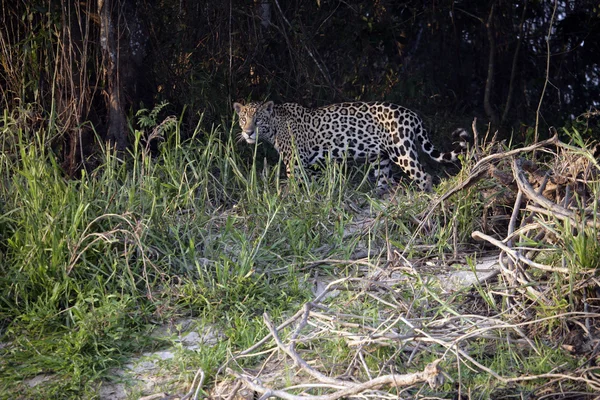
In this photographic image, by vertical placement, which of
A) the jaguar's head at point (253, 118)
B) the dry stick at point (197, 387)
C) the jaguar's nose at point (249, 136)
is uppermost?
the jaguar's head at point (253, 118)

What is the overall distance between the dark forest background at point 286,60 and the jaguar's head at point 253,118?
182mm

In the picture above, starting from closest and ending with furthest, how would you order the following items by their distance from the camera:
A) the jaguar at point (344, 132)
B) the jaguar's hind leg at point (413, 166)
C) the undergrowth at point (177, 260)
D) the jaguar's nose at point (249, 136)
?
1. the undergrowth at point (177, 260)
2. the jaguar's hind leg at point (413, 166)
3. the jaguar at point (344, 132)
4. the jaguar's nose at point (249, 136)

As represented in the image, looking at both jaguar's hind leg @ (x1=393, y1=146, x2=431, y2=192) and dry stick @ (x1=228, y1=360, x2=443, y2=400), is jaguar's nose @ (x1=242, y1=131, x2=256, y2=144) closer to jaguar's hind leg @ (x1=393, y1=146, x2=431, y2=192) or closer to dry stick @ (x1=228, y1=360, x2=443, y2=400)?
jaguar's hind leg @ (x1=393, y1=146, x2=431, y2=192)

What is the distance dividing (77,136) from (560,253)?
3776mm

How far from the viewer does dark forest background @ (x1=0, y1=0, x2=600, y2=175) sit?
21.5 feet

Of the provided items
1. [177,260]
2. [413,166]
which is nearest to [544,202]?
[177,260]

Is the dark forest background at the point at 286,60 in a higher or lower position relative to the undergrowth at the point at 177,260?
higher

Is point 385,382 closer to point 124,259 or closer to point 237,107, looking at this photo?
point 124,259

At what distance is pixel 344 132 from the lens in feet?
24.3

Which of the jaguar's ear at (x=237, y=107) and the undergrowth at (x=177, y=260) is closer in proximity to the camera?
the undergrowth at (x=177, y=260)

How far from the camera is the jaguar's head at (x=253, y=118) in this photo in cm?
733

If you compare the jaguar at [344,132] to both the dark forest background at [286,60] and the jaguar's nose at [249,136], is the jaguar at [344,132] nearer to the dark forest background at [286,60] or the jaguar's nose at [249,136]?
the jaguar's nose at [249,136]

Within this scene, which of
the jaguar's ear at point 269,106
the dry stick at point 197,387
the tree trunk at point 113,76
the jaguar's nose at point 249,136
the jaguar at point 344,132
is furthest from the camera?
the jaguar's ear at point 269,106

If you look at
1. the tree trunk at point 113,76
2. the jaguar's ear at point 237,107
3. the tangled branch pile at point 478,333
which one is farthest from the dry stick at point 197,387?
the jaguar's ear at point 237,107
